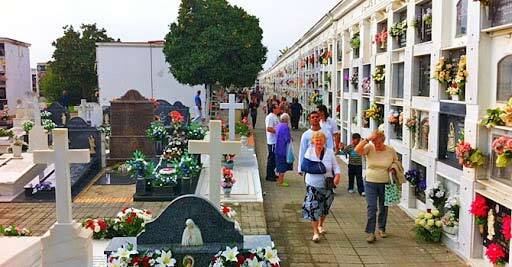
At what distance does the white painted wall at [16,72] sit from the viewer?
115 feet

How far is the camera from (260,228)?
682 centimetres

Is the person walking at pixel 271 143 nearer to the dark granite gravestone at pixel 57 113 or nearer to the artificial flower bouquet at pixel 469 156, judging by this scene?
the artificial flower bouquet at pixel 469 156

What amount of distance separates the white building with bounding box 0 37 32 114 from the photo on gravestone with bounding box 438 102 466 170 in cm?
3008

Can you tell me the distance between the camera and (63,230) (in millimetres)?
4758

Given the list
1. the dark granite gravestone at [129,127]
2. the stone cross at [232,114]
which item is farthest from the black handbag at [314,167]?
the dark granite gravestone at [129,127]

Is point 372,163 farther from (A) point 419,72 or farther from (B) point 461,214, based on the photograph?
(A) point 419,72

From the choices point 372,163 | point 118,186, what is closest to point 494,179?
point 372,163

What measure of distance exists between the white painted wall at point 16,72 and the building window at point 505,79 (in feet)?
105

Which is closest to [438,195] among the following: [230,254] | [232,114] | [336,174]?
[336,174]

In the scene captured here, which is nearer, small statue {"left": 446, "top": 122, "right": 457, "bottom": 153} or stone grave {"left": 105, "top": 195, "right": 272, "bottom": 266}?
stone grave {"left": 105, "top": 195, "right": 272, "bottom": 266}

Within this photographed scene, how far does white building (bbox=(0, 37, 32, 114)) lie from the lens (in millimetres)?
34562

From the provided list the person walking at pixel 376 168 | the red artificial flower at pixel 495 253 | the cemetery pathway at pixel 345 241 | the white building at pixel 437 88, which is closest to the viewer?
the red artificial flower at pixel 495 253

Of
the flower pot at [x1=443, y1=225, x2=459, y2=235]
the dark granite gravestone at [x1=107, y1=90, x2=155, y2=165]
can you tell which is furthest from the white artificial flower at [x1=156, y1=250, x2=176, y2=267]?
the dark granite gravestone at [x1=107, y1=90, x2=155, y2=165]

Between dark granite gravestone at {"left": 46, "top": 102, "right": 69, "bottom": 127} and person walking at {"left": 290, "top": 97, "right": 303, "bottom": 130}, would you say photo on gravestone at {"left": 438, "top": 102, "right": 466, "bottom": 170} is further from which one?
dark granite gravestone at {"left": 46, "top": 102, "right": 69, "bottom": 127}
